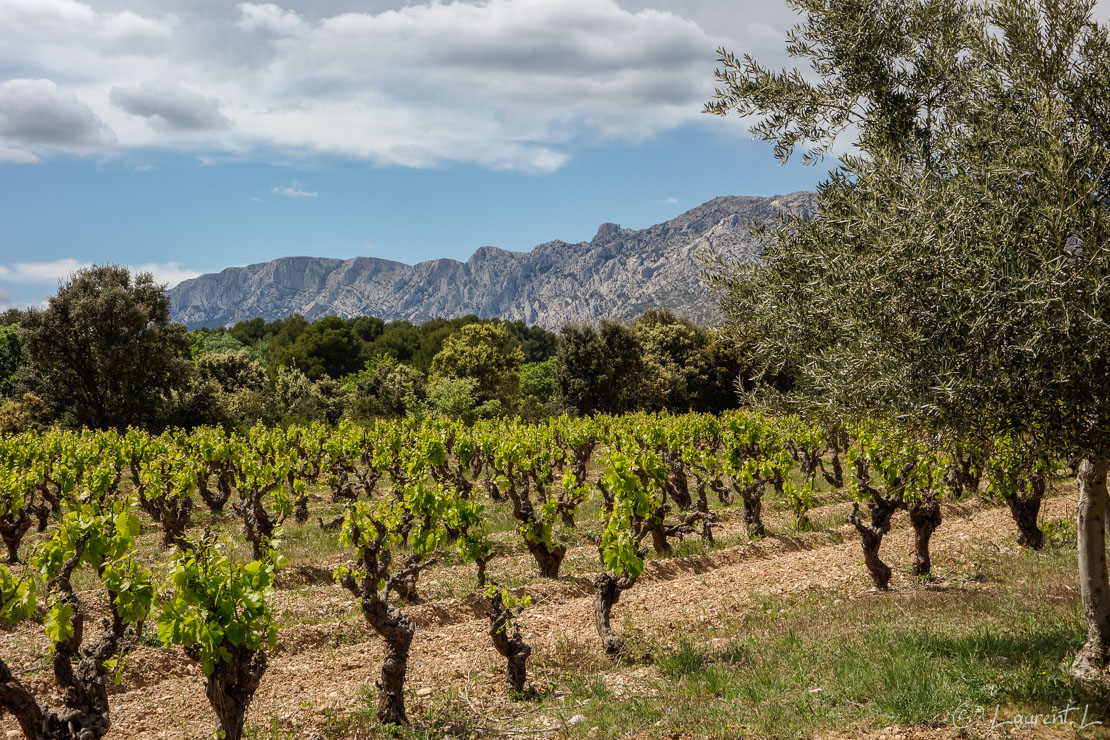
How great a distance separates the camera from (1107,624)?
7.82 metres

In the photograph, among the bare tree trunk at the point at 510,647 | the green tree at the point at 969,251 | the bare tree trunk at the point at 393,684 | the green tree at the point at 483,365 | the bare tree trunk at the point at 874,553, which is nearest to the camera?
the green tree at the point at 969,251

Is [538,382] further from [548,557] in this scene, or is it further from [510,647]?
[510,647]

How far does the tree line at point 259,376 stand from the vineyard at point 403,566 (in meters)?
14.9

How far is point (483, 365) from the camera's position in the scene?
59312mm

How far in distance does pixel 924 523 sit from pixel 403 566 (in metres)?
9.76

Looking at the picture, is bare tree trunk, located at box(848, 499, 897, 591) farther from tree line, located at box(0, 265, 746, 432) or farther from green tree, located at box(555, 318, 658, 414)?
green tree, located at box(555, 318, 658, 414)

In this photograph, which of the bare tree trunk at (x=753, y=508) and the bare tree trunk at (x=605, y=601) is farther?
the bare tree trunk at (x=753, y=508)

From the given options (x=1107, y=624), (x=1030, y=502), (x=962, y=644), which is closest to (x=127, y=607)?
(x=962, y=644)

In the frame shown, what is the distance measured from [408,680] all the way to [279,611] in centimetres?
487

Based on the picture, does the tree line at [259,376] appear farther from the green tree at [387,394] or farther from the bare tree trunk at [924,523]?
the bare tree trunk at [924,523]

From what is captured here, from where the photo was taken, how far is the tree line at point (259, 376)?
44.2 meters

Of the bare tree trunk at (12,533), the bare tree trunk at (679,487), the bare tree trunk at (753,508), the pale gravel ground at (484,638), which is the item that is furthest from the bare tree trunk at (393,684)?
the bare tree trunk at (12,533)

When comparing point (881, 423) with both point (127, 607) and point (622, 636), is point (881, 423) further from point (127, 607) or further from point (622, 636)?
point (127, 607)

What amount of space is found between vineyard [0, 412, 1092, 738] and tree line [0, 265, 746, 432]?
48.8 feet
